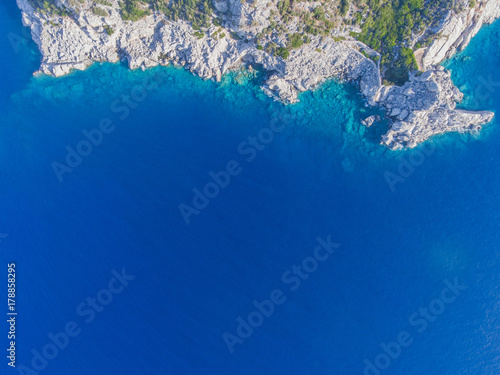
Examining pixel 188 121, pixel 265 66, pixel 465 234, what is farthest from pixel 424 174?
pixel 188 121

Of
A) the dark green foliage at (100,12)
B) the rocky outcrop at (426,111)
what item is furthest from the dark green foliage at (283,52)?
the dark green foliage at (100,12)
